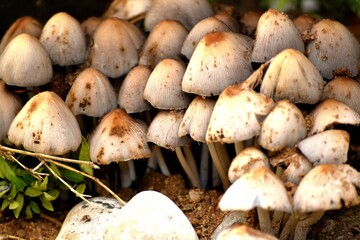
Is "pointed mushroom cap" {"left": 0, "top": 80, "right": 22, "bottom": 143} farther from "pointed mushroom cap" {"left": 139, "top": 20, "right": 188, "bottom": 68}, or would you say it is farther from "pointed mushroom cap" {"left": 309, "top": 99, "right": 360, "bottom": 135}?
"pointed mushroom cap" {"left": 309, "top": 99, "right": 360, "bottom": 135}

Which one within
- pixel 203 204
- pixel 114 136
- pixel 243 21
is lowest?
pixel 203 204

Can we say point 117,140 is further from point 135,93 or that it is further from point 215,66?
point 215,66

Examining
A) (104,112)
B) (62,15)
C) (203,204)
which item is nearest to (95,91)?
(104,112)

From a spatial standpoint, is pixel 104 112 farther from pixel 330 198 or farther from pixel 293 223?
pixel 330 198

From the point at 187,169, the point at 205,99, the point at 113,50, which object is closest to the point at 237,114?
the point at 205,99

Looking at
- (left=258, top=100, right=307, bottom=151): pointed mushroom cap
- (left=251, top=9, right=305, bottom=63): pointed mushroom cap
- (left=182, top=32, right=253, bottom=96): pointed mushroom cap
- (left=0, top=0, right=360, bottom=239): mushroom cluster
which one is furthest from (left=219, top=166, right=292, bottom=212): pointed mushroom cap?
(left=251, top=9, right=305, bottom=63): pointed mushroom cap

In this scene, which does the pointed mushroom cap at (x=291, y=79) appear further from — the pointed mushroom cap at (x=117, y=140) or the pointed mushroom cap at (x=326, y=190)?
the pointed mushroom cap at (x=117, y=140)
